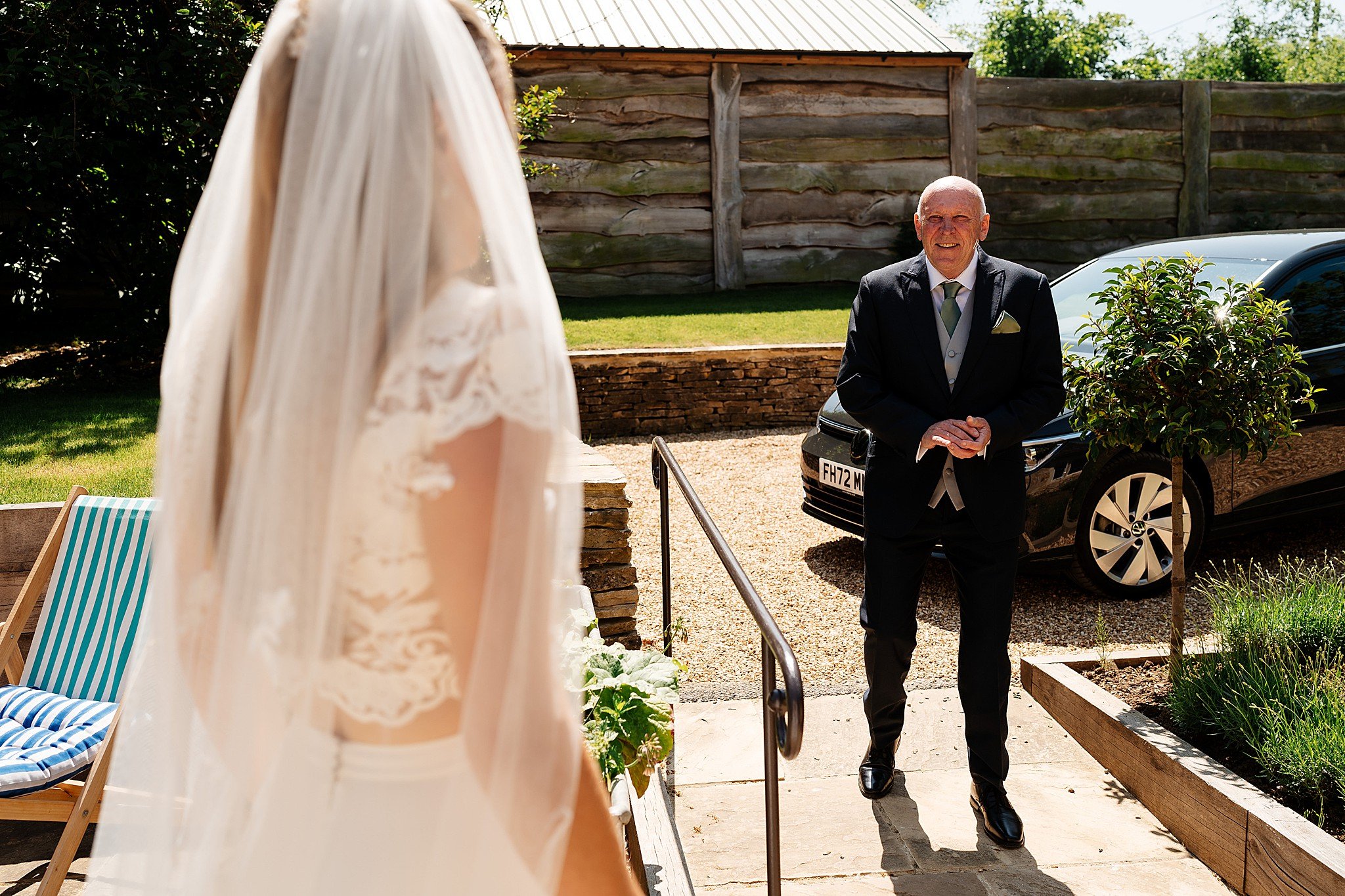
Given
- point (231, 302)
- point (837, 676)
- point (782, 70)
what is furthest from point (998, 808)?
point (782, 70)

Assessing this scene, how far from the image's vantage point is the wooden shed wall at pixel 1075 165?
1380 cm

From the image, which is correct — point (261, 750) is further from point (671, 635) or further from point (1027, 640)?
point (1027, 640)

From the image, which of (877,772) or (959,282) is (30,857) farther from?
(959,282)

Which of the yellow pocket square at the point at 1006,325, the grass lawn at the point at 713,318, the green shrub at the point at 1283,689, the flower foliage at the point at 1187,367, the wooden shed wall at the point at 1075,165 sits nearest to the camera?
the green shrub at the point at 1283,689

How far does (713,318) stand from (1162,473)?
20.8ft

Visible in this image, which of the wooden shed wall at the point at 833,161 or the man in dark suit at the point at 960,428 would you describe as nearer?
the man in dark suit at the point at 960,428

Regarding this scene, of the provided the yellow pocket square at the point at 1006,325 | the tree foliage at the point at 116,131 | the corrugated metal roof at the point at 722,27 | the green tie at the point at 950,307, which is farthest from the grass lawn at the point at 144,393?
the yellow pocket square at the point at 1006,325

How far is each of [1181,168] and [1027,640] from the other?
11283 millimetres

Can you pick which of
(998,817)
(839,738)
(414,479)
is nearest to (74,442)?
(839,738)

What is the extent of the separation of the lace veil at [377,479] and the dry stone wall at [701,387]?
799cm

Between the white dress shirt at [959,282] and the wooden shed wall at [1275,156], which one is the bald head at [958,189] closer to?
the white dress shirt at [959,282]

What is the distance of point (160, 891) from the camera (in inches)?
63.5

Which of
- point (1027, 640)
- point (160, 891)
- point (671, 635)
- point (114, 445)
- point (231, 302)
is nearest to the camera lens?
point (231, 302)

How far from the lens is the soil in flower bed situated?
11.0 feet
